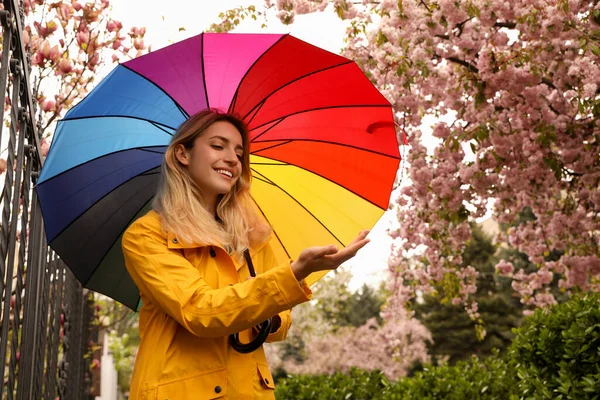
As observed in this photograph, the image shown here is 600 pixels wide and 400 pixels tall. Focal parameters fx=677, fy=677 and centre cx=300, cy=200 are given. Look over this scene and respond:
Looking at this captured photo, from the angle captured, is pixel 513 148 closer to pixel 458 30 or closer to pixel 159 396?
pixel 458 30

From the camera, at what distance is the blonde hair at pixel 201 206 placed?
212cm

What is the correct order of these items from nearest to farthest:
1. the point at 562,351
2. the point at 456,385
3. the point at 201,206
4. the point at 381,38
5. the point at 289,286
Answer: the point at 289,286 < the point at 201,206 < the point at 562,351 < the point at 381,38 < the point at 456,385

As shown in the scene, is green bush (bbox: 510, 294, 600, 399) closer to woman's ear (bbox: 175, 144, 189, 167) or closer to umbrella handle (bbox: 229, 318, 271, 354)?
umbrella handle (bbox: 229, 318, 271, 354)

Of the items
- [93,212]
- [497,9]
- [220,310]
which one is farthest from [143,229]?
[497,9]

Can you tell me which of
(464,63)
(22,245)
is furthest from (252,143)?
(464,63)

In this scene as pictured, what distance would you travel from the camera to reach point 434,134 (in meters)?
6.80

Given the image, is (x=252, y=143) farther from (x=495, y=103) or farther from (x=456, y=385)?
(x=456, y=385)

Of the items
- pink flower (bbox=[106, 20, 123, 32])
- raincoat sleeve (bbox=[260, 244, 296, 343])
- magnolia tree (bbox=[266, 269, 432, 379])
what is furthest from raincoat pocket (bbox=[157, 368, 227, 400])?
magnolia tree (bbox=[266, 269, 432, 379])

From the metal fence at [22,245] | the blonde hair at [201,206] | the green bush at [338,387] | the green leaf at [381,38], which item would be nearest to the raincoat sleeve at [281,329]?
the blonde hair at [201,206]

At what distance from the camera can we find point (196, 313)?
1.83m

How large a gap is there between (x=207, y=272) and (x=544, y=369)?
9.39ft

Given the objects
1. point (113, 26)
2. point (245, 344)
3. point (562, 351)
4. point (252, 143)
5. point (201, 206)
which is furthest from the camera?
point (113, 26)

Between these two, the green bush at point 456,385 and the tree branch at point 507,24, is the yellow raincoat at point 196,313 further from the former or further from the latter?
the tree branch at point 507,24

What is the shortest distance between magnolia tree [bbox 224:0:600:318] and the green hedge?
1.44 metres
